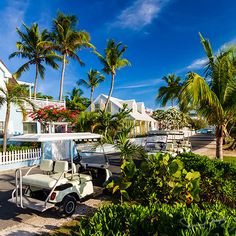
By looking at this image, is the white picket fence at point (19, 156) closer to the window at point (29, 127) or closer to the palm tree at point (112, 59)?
the window at point (29, 127)

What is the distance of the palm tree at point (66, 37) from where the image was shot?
1006 inches

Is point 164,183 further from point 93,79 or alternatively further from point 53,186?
point 93,79

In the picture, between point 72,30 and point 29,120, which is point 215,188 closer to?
point 29,120

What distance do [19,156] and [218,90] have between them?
1194 cm

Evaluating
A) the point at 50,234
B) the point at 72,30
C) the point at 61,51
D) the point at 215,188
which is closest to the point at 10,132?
the point at 61,51

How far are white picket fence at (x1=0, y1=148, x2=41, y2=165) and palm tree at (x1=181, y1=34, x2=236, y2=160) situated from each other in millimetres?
10570

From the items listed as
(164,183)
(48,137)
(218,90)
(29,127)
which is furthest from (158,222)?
(29,127)

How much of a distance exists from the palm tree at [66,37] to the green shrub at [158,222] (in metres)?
23.6

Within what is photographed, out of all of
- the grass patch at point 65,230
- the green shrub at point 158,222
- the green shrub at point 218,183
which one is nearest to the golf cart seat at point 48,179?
the grass patch at point 65,230

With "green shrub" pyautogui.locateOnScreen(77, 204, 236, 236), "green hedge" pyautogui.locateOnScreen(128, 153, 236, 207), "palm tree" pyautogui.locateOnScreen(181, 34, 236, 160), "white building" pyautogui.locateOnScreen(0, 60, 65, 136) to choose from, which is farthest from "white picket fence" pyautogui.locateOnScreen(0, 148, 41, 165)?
"green shrub" pyautogui.locateOnScreen(77, 204, 236, 236)

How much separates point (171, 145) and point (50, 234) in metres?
9.30

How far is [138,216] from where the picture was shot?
3.30 metres

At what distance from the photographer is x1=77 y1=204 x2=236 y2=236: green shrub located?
2.64 metres

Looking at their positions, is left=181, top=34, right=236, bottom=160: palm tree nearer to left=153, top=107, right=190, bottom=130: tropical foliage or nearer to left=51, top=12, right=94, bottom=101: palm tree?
left=51, top=12, right=94, bottom=101: palm tree
